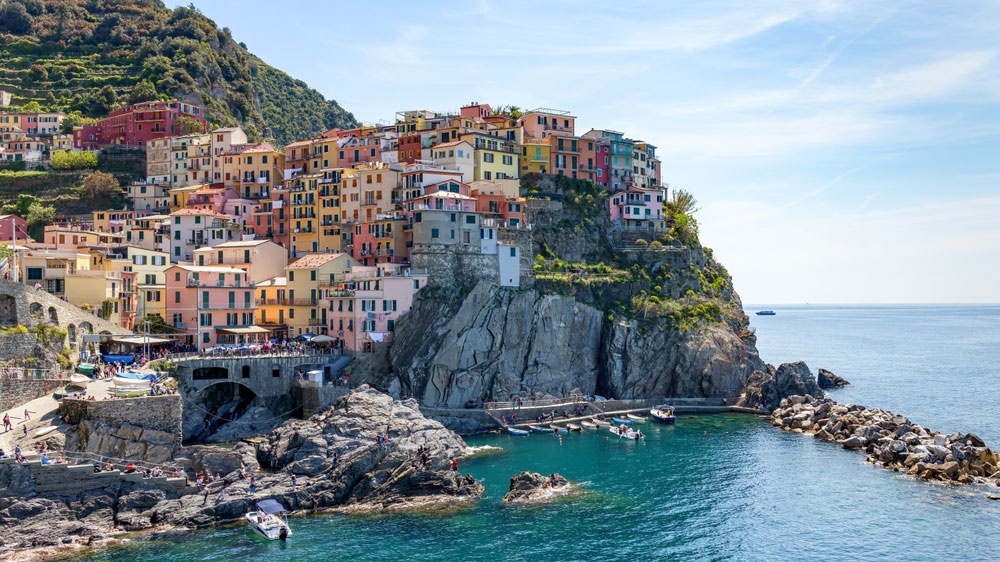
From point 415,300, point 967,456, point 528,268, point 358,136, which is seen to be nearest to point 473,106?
point 358,136

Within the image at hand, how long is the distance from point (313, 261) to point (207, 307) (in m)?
12.5

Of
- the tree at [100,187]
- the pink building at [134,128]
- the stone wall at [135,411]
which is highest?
the pink building at [134,128]

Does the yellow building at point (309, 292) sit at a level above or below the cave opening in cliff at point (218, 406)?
above

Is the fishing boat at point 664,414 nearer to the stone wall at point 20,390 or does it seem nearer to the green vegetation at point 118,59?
the stone wall at point 20,390

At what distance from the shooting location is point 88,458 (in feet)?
180

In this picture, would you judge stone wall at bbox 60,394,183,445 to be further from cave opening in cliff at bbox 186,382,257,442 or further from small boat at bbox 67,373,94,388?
cave opening in cliff at bbox 186,382,257,442

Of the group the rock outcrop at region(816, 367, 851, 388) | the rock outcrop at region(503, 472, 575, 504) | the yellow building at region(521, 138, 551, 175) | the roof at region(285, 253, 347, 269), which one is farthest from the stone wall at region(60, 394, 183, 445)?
the rock outcrop at region(816, 367, 851, 388)

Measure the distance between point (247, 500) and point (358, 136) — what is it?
66.6 metres

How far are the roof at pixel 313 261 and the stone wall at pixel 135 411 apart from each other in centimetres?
3005

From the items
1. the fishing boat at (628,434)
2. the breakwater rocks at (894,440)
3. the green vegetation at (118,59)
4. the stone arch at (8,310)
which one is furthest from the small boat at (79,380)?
the green vegetation at (118,59)

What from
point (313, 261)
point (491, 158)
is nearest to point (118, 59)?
point (491, 158)

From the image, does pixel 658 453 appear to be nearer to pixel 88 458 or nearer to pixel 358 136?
pixel 88 458

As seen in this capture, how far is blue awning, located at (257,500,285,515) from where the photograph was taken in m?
52.8

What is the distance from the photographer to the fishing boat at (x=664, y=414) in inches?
3339
